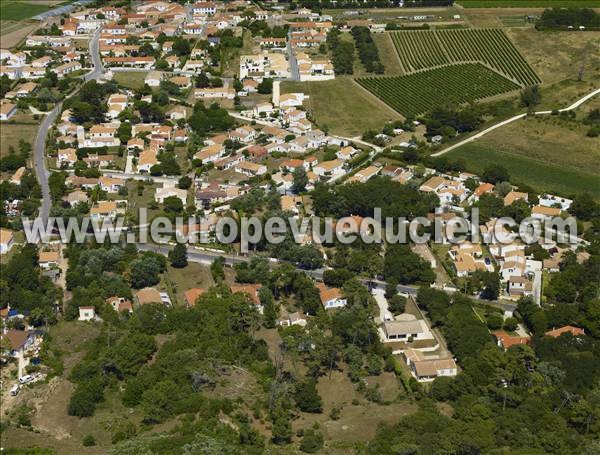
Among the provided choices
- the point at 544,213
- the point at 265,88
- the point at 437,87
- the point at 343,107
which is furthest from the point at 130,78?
the point at 544,213

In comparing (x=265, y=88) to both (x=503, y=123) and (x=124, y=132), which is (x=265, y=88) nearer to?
(x=124, y=132)

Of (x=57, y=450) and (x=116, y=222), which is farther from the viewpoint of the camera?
(x=116, y=222)

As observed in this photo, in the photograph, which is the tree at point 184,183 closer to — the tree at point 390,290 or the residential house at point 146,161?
the residential house at point 146,161

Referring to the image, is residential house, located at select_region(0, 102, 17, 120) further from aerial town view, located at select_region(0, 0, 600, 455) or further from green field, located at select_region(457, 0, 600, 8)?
green field, located at select_region(457, 0, 600, 8)

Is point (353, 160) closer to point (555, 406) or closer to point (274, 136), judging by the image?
point (274, 136)

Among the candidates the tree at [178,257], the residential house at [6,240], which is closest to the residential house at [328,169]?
the tree at [178,257]

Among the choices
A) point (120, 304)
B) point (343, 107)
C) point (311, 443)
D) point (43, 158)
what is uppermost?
point (311, 443)

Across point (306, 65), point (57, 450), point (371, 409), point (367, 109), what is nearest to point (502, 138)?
point (367, 109)
